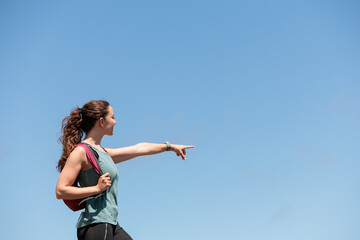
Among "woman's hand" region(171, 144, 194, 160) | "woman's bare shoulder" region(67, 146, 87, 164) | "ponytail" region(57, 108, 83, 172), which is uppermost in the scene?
"woman's hand" region(171, 144, 194, 160)

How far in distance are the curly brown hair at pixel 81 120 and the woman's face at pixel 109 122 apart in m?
0.06

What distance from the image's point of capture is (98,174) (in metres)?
4.77

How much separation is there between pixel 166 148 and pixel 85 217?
197 cm

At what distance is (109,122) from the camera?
17.2 feet

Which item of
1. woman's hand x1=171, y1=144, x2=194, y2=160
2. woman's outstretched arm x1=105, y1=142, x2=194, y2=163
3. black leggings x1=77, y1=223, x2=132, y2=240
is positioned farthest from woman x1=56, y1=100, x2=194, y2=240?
woman's hand x1=171, y1=144, x2=194, y2=160

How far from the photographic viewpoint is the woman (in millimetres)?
4598

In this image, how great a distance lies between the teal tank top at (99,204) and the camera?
469 cm

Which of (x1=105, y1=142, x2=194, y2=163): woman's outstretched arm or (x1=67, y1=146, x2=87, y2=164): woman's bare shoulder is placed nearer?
(x1=67, y1=146, x2=87, y2=164): woman's bare shoulder

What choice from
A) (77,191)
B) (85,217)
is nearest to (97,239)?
(85,217)

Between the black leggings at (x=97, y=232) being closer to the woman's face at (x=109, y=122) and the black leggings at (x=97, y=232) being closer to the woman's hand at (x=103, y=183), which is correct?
the woman's hand at (x=103, y=183)

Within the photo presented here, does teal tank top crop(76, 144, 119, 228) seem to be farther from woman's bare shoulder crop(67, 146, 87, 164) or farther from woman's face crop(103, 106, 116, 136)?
woman's face crop(103, 106, 116, 136)

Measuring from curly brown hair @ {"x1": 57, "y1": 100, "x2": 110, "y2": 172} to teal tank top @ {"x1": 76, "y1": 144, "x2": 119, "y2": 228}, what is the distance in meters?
0.41

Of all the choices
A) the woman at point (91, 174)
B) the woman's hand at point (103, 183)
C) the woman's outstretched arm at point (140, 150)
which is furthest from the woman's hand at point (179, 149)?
the woman's hand at point (103, 183)

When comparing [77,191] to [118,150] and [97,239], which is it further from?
[118,150]
